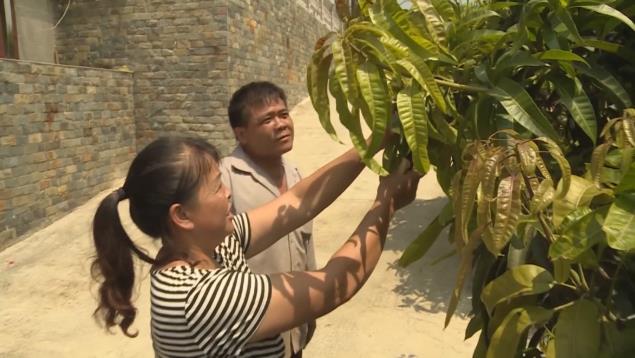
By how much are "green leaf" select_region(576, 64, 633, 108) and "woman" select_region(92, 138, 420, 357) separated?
0.46 m

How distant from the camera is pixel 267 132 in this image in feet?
7.72

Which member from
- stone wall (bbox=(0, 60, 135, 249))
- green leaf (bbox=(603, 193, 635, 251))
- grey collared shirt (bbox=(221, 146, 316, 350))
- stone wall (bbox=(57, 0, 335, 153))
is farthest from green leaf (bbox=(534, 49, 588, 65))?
stone wall (bbox=(57, 0, 335, 153))

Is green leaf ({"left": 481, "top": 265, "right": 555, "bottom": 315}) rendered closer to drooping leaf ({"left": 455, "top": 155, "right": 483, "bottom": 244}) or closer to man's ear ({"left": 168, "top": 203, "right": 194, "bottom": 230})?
drooping leaf ({"left": 455, "top": 155, "right": 483, "bottom": 244})

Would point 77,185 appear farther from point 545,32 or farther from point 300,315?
point 545,32

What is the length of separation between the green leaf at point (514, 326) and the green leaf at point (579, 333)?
5 cm

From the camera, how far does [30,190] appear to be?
6336mm

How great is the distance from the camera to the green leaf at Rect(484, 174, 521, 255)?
26.8 inches

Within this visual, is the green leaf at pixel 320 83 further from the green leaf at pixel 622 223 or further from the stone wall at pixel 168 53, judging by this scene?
the stone wall at pixel 168 53

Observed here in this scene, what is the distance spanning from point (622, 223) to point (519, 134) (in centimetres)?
26

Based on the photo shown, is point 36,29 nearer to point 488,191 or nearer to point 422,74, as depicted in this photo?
point 422,74

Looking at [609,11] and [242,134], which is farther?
[242,134]

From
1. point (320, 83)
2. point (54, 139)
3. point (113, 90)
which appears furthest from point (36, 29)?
point (320, 83)

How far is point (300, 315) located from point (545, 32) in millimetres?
728

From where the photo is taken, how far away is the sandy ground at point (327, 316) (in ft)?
13.1
